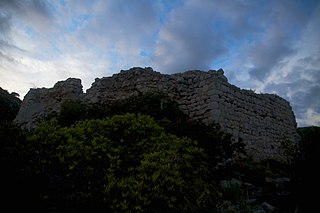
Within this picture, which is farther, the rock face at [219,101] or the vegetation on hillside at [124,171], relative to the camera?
the rock face at [219,101]

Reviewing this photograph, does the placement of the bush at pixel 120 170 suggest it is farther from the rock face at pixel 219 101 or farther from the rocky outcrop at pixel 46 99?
the rocky outcrop at pixel 46 99

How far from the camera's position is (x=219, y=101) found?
A: 33.8 feet

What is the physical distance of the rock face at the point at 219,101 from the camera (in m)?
10.5

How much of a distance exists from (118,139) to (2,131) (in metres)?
2.06

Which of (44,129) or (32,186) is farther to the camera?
(44,129)

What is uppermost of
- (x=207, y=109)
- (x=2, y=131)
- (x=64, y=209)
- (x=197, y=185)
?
(x=207, y=109)

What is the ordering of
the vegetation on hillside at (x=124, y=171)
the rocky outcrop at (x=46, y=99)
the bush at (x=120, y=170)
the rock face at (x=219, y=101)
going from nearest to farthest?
1. the vegetation on hillside at (x=124, y=171)
2. the bush at (x=120, y=170)
3. the rock face at (x=219, y=101)
4. the rocky outcrop at (x=46, y=99)

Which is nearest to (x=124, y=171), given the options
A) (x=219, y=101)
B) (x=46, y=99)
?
(x=219, y=101)

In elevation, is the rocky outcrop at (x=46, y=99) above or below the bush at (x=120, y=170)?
above

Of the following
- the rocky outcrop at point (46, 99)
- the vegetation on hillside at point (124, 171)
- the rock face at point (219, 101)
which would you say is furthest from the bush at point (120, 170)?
the rocky outcrop at point (46, 99)

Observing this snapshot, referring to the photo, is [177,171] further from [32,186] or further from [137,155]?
[32,186]

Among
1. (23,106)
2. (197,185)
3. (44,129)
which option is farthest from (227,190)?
(23,106)

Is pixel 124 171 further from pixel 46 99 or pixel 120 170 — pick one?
pixel 46 99

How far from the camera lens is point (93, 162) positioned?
4727 millimetres
